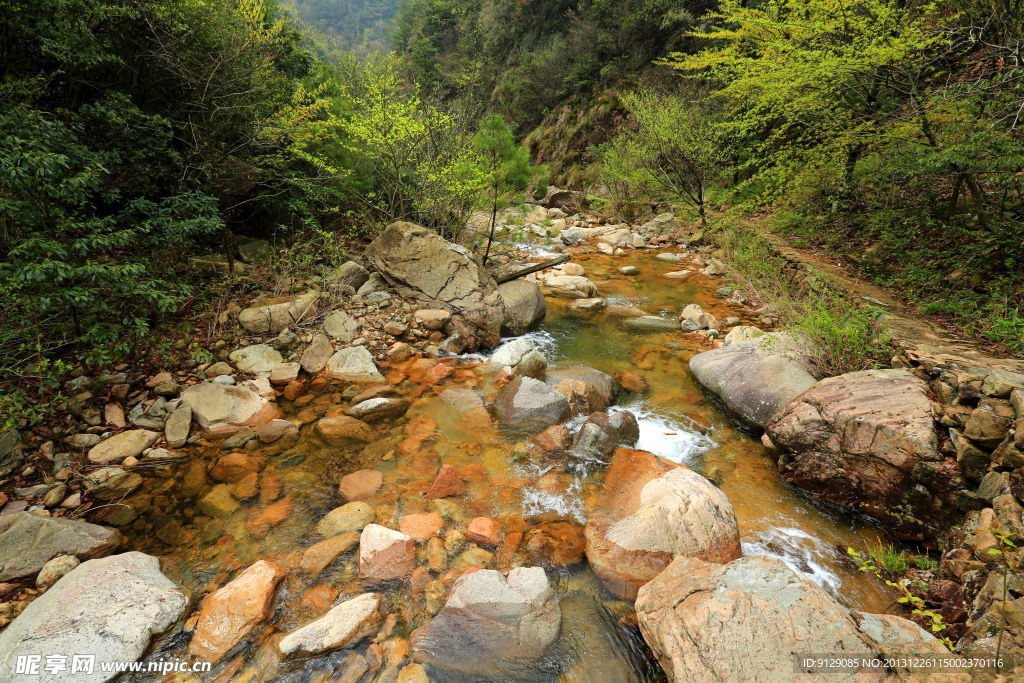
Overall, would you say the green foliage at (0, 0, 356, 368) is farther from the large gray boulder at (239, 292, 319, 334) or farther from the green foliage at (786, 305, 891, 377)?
the green foliage at (786, 305, 891, 377)

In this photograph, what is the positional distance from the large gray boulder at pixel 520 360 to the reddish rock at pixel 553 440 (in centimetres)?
122

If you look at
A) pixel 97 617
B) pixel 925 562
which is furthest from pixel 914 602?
pixel 97 617

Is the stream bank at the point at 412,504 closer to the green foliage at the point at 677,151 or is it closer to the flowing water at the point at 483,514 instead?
the flowing water at the point at 483,514

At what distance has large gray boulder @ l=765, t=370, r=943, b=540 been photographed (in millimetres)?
3385

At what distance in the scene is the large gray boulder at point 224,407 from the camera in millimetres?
4668

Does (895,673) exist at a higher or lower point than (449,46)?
lower

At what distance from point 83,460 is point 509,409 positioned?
4.30 m

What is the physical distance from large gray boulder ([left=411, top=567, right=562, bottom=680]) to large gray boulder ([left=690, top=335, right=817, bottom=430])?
11.2 feet

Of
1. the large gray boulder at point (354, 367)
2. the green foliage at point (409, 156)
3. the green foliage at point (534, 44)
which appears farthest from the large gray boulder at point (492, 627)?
the green foliage at point (534, 44)

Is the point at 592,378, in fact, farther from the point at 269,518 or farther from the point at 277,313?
the point at 277,313

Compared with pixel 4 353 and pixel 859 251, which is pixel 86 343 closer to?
pixel 4 353

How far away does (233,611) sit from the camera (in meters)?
2.79

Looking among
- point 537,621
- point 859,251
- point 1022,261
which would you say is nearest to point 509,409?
point 537,621

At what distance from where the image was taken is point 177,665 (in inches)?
100
